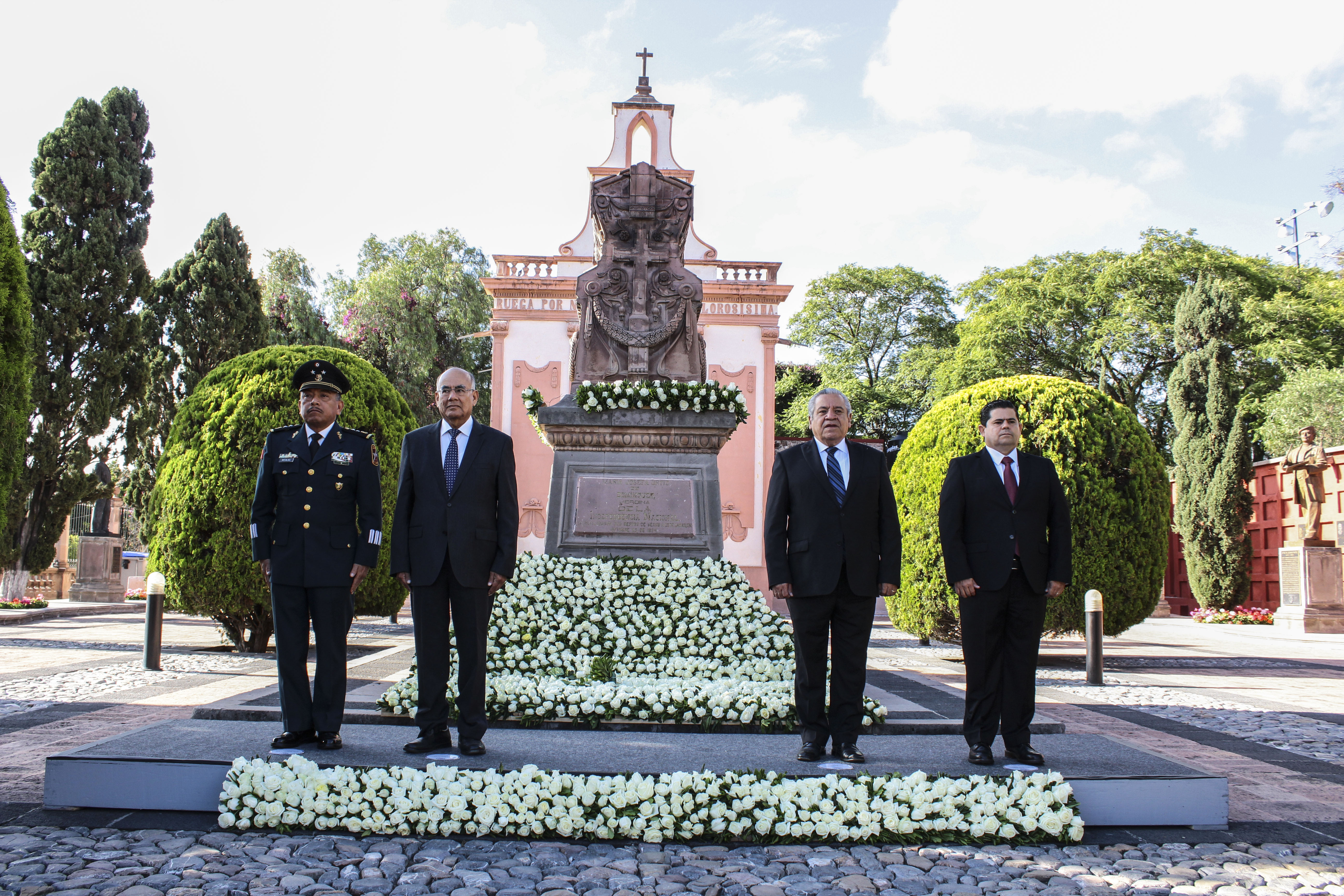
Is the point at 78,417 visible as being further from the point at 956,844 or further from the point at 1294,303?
the point at 1294,303

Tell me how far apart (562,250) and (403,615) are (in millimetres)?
10656

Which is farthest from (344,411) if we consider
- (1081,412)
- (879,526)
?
(1081,412)

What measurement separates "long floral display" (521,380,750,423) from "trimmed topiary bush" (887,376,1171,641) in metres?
3.30

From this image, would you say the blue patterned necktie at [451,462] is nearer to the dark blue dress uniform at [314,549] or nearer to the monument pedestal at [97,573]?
the dark blue dress uniform at [314,549]

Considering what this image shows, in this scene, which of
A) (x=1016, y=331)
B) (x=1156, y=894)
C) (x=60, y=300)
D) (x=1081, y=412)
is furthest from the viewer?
(x=1016, y=331)

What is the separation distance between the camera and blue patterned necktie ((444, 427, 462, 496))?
4691 mm

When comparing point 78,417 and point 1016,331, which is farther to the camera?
point 1016,331

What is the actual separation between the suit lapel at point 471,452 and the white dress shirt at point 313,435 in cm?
71

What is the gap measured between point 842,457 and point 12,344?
18.0 ft

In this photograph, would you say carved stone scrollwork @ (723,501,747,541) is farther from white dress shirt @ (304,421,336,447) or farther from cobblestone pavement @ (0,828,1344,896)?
cobblestone pavement @ (0,828,1344,896)

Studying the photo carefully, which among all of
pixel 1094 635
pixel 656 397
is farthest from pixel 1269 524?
pixel 656 397

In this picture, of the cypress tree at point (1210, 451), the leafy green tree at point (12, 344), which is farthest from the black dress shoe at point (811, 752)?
the cypress tree at point (1210, 451)

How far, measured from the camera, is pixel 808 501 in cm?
470

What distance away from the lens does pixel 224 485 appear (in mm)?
10484
